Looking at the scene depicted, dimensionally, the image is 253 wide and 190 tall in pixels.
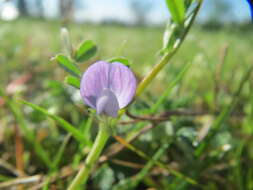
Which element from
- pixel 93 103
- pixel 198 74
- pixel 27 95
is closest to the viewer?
pixel 93 103

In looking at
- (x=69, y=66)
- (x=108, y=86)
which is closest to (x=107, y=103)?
(x=108, y=86)

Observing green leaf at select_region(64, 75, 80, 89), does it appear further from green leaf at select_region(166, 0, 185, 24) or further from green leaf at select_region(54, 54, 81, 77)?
green leaf at select_region(166, 0, 185, 24)

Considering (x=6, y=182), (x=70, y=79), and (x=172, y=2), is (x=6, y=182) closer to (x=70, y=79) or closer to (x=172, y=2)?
(x=70, y=79)

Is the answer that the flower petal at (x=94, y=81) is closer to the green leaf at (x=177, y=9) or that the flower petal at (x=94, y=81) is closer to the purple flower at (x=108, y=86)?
the purple flower at (x=108, y=86)

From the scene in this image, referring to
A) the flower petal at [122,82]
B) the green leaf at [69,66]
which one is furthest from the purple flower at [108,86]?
the green leaf at [69,66]

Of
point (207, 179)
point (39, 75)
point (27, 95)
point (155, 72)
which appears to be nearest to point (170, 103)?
point (207, 179)

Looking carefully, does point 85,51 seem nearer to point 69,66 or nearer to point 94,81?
point 69,66

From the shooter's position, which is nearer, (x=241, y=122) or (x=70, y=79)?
(x=70, y=79)
